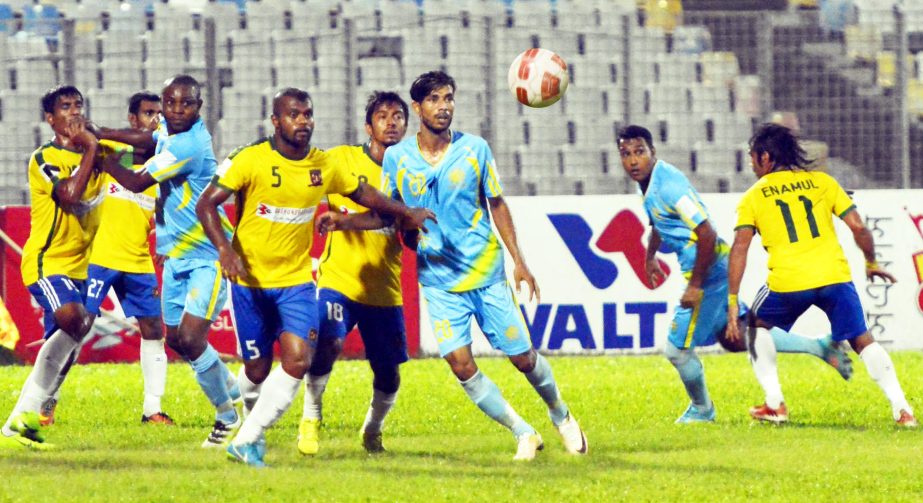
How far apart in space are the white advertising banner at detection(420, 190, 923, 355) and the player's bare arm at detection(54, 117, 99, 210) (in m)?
6.40

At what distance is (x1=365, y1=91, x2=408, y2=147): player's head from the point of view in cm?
885

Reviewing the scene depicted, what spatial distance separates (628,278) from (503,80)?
11.8 ft

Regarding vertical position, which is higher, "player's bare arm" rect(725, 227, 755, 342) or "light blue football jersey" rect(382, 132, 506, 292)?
"light blue football jersey" rect(382, 132, 506, 292)

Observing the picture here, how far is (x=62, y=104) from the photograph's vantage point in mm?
8953

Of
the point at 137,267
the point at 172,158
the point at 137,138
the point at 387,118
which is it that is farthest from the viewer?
the point at 137,267

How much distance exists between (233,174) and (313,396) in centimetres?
170

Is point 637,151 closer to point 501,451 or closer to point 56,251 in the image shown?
point 501,451

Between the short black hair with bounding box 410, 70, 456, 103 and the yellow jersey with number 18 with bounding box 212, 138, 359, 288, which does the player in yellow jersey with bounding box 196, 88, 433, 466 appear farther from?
the short black hair with bounding box 410, 70, 456, 103

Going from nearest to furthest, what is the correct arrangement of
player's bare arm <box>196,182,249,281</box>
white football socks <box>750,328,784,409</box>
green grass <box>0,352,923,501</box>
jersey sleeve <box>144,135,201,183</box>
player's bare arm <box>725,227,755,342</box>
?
green grass <box>0,352,923,501</box> < player's bare arm <box>196,182,249,281</box> < jersey sleeve <box>144,135,201,183</box> < player's bare arm <box>725,227,755,342</box> < white football socks <box>750,328,784,409</box>

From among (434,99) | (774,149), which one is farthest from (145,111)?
(774,149)

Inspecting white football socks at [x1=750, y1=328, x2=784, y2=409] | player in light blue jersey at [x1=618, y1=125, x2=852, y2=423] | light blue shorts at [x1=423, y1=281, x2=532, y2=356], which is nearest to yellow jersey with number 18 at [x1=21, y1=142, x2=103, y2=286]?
light blue shorts at [x1=423, y1=281, x2=532, y2=356]

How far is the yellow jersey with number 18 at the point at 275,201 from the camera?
25.4ft

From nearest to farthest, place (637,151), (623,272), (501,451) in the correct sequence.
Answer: (501,451), (637,151), (623,272)

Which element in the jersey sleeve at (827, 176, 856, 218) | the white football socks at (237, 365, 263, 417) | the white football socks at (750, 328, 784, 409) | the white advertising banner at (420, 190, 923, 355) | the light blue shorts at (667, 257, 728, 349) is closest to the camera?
the white football socks at (237, 365, 263, 417)
